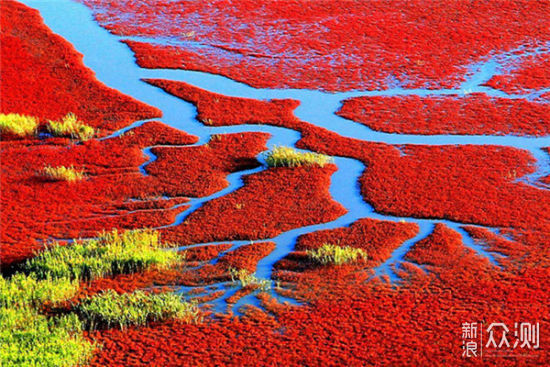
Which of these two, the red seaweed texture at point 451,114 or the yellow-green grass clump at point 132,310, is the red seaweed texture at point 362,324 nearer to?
the yellow-green grass clump at point 132,310

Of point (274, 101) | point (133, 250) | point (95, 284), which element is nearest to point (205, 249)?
point (133, 250)

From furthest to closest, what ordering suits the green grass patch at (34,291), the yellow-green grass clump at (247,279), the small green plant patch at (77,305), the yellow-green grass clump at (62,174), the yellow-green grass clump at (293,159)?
the yellow-green grass clump at (293,159) → the yellow-green grass clump at (62,174) → the yellow-green grass clump at (247,279) → the green grass patch at (34,291) → the small green plant patch at (77,305)

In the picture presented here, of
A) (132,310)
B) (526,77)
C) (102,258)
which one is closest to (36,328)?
(132,310)

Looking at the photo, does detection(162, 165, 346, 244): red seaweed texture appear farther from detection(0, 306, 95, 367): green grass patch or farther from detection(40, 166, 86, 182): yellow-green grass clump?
detection(0, 306, 95, 367): green grass patch

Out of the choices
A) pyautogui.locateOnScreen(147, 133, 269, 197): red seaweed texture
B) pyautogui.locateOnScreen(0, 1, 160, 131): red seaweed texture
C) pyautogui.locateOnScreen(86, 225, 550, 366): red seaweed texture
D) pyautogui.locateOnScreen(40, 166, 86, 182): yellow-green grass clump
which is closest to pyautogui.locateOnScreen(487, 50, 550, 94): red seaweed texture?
pyautogui.locateOnScreen(147, 133, 269, 197): red seaweed texture

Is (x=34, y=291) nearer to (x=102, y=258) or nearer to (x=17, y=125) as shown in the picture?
(x=102, y=258)

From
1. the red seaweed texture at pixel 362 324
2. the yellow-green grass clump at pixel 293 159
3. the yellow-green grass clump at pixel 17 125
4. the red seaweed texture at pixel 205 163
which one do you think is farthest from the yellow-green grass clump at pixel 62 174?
the red seaweed texture at pixel 362 324
